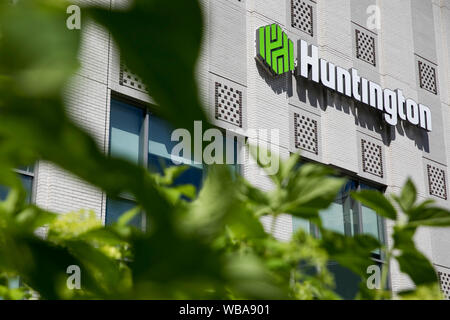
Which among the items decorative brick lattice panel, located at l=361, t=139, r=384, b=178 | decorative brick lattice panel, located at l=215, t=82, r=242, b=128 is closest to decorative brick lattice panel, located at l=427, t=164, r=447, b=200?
decorative brick lattice panel, located at l=361, t=139, r=384, b=178

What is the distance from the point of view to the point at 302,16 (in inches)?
598

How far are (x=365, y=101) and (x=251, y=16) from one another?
3.71 metres

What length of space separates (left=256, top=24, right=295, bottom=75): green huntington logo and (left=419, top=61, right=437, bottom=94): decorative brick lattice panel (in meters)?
5.57

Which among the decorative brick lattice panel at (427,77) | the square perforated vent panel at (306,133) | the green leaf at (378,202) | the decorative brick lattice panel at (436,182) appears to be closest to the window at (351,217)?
the square perforated vent panel at (306,133)

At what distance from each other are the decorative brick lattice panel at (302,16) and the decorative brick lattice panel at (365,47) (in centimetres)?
162

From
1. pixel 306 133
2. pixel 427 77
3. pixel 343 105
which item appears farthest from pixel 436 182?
pixel 306 133

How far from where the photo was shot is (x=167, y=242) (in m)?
0.24

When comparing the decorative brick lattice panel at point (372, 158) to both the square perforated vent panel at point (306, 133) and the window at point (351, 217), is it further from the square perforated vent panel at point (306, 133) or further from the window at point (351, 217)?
the square perforated vent panel at point (306, 133)

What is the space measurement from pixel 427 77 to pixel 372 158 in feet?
13.1

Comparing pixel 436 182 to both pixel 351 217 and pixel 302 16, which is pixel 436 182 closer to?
pixel 351 217

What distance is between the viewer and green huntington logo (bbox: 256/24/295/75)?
1353 centimetres

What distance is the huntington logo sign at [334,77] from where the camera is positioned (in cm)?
1366

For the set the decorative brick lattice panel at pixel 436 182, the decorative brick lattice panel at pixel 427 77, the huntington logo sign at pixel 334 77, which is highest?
the decorative brick lattice panel at pixel 427 77
